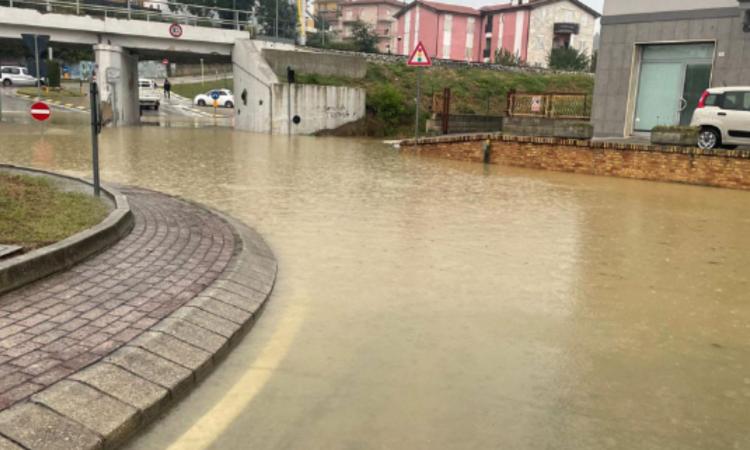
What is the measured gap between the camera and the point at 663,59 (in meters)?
19.2

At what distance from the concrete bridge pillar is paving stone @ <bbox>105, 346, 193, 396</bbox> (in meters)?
27.7

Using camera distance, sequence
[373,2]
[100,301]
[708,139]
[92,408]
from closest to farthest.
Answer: [92,408] → [100,301] → [708,139] → [373,2]

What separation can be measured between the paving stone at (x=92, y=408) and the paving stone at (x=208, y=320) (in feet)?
3.61

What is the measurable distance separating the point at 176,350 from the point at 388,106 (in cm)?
2681

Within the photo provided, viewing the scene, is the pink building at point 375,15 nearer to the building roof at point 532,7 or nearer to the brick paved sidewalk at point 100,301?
the building roof at point 532,7

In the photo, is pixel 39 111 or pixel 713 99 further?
pixel 713 99

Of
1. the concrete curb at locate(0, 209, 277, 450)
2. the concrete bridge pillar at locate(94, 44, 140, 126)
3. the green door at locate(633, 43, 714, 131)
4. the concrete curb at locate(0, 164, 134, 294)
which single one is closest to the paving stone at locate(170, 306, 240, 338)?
the concrete curb at locate(0, 209, 277, 450)

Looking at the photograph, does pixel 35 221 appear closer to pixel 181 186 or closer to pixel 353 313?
pixel 353 313

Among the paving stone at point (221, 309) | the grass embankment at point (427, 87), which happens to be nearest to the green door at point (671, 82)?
the grass embankment at point (427, 87)

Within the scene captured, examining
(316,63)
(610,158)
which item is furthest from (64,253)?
(316,63)

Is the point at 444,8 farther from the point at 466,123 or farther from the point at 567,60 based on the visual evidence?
the point at 466,123

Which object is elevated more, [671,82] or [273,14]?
[273,14]

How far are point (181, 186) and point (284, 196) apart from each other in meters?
2.20

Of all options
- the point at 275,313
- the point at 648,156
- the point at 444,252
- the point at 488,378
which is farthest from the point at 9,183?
the point at 648,156
